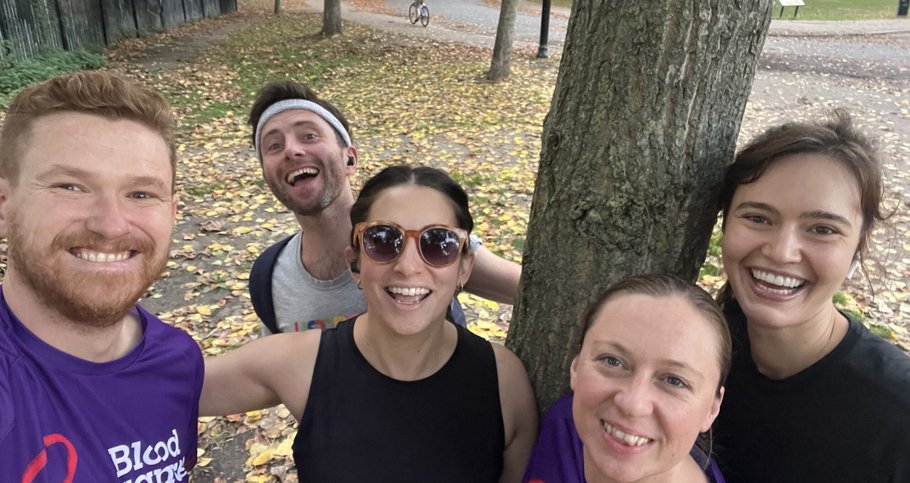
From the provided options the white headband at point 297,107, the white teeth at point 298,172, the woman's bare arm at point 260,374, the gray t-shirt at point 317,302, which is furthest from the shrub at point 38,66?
the woman's bare arm at point 260,374

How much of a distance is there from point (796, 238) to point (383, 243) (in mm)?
1256

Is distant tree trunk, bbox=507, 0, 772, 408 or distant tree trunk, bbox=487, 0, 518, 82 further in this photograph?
distant tree trunk, bbox=487, 0, 518, 82

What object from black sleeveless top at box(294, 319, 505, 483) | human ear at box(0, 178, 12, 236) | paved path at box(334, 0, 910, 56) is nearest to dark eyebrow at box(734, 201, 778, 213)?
black sleeveless top at box(294, 319, 505, 483)

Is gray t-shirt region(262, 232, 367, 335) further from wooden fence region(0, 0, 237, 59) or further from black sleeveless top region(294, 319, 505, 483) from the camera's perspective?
wooden fence region(0, 0, 237, 59)

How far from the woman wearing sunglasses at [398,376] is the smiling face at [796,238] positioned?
866 millimetres

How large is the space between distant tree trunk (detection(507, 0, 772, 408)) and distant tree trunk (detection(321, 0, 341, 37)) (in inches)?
692

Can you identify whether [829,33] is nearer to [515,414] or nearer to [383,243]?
[515,414]

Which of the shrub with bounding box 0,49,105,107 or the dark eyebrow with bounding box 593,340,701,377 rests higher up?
the dark eyebrow with bounding box 593,340,701,377

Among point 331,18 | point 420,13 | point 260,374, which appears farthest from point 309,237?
point 420,13

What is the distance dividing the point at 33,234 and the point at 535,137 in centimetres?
844

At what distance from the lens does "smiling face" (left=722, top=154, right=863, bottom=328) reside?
1688 mm

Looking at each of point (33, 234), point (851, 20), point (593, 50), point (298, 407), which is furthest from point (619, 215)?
point (851, 20)

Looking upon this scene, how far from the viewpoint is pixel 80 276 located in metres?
1.61

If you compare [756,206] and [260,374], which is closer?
[756,206]
